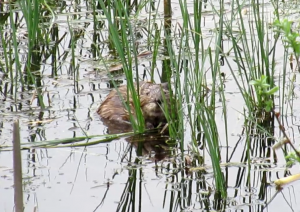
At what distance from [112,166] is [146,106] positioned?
41.0 inches

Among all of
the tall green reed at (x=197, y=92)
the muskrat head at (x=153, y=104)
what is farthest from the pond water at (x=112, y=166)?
the muskrat head at (x=153, y=104)

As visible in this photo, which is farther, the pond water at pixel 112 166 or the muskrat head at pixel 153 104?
the muskrat head at pixel 153 104

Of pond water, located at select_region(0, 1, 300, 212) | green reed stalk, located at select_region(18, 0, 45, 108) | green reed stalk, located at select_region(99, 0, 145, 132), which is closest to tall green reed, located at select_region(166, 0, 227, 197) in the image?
pond water, located at select_region(0, 1, 300, 212)

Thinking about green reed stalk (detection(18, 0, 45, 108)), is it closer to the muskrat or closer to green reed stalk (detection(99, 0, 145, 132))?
the muskrat

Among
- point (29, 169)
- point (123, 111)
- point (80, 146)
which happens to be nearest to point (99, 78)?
point (123, 111)

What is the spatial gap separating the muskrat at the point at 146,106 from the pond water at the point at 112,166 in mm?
115

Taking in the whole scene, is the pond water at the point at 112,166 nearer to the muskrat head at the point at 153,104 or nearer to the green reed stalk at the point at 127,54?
the green reed stalk at the point at 127,54

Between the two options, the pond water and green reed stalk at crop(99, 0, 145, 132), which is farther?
green reed stalk at crop(99, 0, 145, 132)

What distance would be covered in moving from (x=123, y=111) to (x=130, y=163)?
108 cm

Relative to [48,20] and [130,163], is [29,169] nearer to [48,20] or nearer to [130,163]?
[130,163]

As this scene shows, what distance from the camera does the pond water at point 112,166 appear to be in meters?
3.14

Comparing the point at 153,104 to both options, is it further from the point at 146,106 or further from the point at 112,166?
the point at 112,166

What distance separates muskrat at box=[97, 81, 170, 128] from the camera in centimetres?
445

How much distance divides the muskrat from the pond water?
115mm
